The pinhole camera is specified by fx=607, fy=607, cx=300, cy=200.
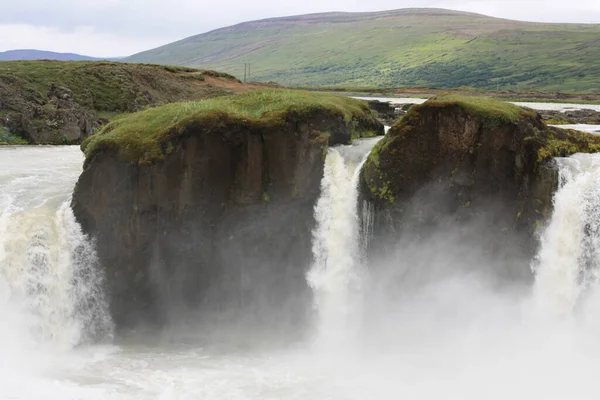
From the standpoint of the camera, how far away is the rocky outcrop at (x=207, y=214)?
76.2ft

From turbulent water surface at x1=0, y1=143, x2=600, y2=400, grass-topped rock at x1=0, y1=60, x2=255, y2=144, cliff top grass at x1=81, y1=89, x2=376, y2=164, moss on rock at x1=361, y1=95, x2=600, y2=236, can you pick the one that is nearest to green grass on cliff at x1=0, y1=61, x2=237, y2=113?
grass-topped rock at x1=0, y1=60, x2=255, y2=144

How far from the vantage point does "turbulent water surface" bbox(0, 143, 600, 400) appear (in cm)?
1942

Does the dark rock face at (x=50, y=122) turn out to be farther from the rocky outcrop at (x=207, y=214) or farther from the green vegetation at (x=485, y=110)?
the green vegetation at (x=485, y=110)

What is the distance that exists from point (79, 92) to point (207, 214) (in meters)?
31.4

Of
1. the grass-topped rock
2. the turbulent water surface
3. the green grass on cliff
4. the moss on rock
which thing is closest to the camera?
the turbulent water surface

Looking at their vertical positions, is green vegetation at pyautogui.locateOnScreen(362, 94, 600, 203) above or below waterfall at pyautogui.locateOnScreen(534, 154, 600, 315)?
above

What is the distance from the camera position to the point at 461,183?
22922 mm

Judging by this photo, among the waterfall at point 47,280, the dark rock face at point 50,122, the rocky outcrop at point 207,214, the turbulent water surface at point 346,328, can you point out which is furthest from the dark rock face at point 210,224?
the dark rock face at point 50,122

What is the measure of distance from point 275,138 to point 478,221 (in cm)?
833

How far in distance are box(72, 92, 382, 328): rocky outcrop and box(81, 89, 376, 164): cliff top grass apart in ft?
0.18

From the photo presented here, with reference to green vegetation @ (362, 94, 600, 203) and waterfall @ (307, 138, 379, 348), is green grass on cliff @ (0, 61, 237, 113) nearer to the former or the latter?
waterfall @ (307, 138, 379, 348)

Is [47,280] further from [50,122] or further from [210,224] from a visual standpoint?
[50,122]

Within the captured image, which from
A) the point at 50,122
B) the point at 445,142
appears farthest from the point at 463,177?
the point at 50,122

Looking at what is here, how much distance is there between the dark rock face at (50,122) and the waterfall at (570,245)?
30.7 m
